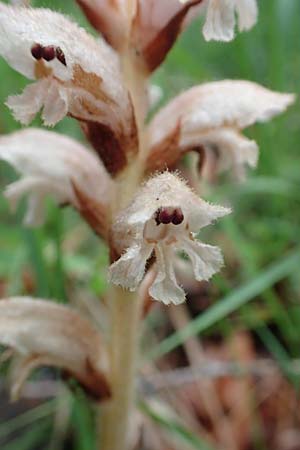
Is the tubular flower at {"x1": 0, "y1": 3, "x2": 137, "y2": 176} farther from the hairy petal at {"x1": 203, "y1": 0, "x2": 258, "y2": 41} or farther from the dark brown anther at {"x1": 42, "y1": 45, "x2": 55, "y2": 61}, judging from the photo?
the hairy petal at {"x1": 203, "y1": 0, "x2": 258, "y2": 41}

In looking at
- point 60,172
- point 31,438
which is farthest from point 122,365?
point 31,438

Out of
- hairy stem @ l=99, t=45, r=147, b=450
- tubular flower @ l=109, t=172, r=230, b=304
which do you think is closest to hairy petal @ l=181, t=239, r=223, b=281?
tubular flower @ l=109, t=172, r=230, b=304

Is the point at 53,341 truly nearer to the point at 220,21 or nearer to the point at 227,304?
the point at 227,304

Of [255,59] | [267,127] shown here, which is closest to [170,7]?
[267,127]

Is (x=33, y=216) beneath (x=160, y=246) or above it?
beneath

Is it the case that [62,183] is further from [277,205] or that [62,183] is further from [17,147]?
[277,205]

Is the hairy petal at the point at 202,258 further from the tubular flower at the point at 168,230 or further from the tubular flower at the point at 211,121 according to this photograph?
the tubular flower at the point at 211,121
